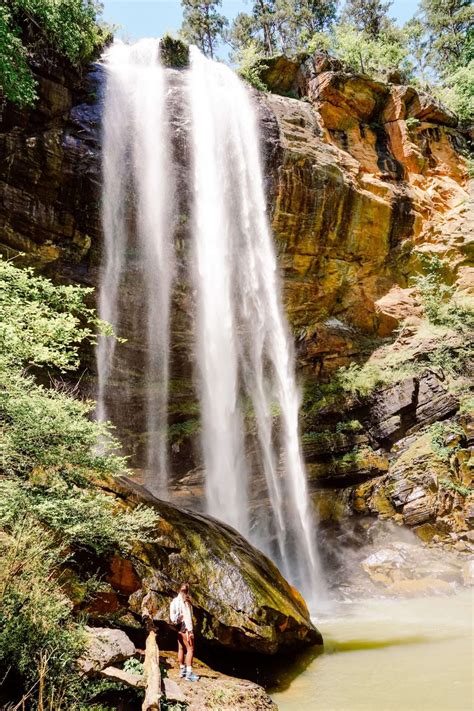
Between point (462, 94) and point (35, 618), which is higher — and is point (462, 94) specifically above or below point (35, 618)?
above

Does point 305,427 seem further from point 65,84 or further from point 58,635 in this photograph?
point 65,84

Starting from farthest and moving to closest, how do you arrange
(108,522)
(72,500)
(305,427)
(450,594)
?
(305,427)
(450,594)
(108,522)
(72,500)

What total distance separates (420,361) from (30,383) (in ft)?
43.0

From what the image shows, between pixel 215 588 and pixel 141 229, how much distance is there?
515 inches

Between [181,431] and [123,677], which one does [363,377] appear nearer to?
[181,431]

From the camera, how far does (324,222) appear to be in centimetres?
1666

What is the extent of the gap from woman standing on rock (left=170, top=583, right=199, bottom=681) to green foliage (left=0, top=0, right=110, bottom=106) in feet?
41.9

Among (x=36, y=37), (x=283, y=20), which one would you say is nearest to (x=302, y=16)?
(x=283, y=20)

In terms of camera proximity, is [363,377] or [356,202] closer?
[363,377]

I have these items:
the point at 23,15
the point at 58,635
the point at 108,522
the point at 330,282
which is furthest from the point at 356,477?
the point at 23,15

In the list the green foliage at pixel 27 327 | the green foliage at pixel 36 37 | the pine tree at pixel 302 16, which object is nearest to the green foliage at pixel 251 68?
the green foliage at pixel 36 37

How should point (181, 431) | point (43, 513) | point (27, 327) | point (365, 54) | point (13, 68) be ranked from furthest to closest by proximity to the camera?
1. point (365, 54)
2. point (181, 431)
3. point (13, 68)
4. point (27, 327)
5. point (43, 513)

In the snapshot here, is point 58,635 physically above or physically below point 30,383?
below

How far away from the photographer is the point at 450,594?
30.5ft
